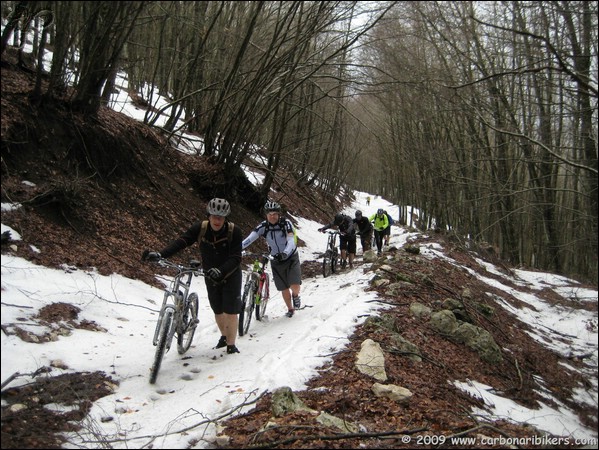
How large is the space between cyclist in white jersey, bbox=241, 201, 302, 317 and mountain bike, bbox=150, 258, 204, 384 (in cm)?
221

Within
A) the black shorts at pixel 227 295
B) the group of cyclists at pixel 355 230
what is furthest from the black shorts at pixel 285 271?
the group of cyclists at pixel 355 230

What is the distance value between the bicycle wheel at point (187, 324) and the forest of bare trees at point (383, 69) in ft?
10.0

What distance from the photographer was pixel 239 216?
14.6 meters

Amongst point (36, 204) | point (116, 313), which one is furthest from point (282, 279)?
point (36, 204)

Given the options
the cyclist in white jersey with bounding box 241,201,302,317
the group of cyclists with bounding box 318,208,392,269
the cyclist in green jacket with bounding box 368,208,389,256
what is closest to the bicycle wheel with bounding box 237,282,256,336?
the cyclist in white jersey with bounding box 241,201,302,317

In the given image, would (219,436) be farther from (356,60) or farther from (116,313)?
(356,60)

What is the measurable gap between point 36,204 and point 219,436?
5970mm

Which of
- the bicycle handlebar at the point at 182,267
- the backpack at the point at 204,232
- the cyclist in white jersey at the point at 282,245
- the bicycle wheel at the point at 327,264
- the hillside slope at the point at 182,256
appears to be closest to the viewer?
the hillside slope at the point at 182,256

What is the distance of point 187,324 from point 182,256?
4872 millimetres

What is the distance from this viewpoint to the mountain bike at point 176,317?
482 centimetres

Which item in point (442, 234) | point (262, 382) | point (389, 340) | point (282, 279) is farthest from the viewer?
point (442, 234)

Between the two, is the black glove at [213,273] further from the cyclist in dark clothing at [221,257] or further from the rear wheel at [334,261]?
the rear wheel at [334,261]

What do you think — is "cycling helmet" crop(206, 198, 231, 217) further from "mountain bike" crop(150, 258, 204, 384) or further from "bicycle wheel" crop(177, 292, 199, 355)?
"bicycle wheel" crop(177, 292, 199, 355)

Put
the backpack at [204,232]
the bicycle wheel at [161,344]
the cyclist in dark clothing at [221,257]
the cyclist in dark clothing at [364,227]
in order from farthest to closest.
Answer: the cyclist in dark clothing at [364,227]
the backpack at [204,232]
the cyclist in dark clothing at [221,257]
the bicycle wheel at [161,344]
